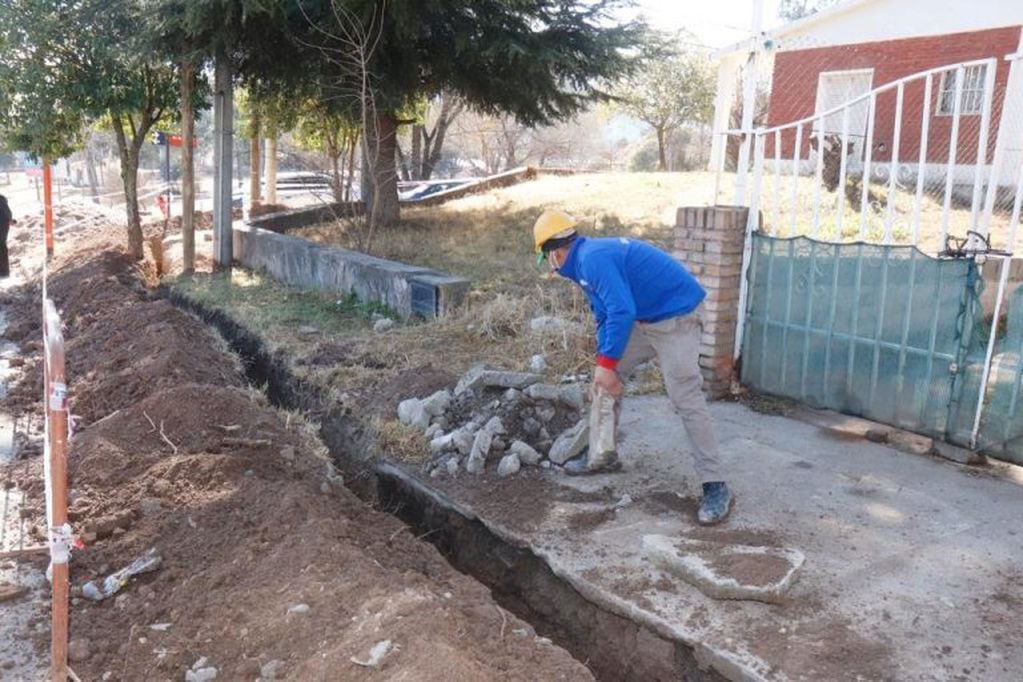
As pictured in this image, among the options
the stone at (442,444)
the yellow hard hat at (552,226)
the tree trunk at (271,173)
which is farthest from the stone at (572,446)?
the tree trunk at (271,173)

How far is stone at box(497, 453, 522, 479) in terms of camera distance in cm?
479

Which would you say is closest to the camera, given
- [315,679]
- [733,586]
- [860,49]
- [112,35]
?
[315,679]

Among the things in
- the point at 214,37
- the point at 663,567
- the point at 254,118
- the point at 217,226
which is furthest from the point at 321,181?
the point at 663,567

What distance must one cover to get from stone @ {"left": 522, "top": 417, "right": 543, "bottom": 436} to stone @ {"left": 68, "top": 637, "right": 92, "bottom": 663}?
260cm

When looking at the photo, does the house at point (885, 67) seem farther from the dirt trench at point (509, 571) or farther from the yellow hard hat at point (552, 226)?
the yellow hard hat at point (552, 226)

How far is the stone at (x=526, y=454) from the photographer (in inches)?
193

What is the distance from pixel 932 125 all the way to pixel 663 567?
11.1 meters

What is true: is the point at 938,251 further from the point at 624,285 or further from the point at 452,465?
the point at 452,465

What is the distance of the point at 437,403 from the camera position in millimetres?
5523

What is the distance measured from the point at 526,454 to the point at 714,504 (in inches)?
47.2

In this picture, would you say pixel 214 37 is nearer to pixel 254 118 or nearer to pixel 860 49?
pixel 254 118

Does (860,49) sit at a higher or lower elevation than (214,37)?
higher

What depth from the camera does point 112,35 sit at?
467 inches

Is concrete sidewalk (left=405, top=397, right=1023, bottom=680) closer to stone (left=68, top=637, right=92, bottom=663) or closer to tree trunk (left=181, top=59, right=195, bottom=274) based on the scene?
stone (left=68, top=637, right=92, bottom=663)
